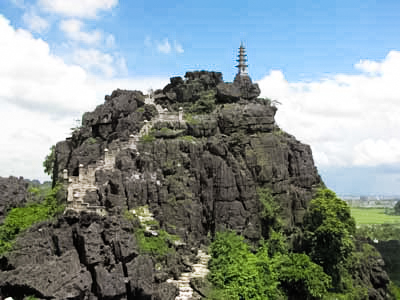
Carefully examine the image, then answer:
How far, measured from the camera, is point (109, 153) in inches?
1679

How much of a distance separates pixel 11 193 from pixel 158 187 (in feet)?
46.5

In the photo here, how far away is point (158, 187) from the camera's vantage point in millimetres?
41625

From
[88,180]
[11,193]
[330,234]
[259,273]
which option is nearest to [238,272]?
[259,273]

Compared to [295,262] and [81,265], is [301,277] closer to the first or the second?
[295,262]

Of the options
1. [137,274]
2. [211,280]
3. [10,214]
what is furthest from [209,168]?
[10,214]

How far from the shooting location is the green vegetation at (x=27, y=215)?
1487 inches

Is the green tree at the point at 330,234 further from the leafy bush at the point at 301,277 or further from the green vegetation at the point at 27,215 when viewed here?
the green vegetation at the point at 27,215

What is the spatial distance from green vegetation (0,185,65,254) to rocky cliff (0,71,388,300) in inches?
70.5

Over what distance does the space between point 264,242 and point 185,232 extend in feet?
28.0

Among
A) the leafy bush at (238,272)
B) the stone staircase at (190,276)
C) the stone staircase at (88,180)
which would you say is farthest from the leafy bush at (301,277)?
the stone staircase at (88,180)

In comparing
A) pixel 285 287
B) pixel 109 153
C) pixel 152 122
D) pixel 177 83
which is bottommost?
pixel 285 287

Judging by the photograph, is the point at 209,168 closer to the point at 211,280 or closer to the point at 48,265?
the point at 211,280

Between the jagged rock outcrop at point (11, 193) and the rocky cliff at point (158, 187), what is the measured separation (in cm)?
388

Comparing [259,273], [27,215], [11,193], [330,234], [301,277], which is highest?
[11,193]
